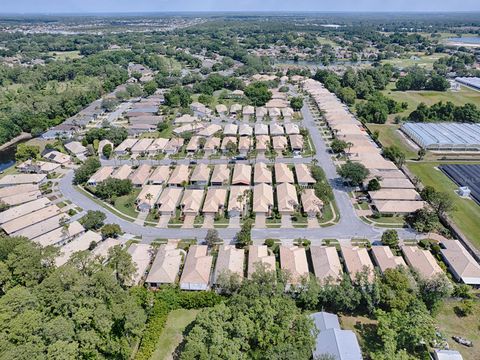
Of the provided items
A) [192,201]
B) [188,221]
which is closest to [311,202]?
[192,201]

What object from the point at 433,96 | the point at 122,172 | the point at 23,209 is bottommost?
the point at 433,96

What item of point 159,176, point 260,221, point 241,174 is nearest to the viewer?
point 260,221

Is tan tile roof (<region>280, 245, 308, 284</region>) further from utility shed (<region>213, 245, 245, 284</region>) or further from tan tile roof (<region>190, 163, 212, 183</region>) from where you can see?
tan tile roof (<region>190, 163, 212, 183</region>)

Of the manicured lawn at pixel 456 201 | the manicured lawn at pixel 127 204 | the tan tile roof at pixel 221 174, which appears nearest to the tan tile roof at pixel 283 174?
the tan tile roof at pixel 221 174

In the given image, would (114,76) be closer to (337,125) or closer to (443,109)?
(337,125)

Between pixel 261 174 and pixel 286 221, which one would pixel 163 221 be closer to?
pixel 286 221

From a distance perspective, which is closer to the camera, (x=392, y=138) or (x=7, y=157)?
(x=7, y=157)
